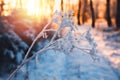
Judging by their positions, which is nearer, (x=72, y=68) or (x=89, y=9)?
(x=72, y=68)

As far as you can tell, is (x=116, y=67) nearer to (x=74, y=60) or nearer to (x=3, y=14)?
(x=74, y=60)

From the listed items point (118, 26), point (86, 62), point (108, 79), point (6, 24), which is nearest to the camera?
point (108, 79)

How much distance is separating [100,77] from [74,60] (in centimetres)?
256

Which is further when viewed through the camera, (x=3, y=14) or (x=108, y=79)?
(x=3, y=14)

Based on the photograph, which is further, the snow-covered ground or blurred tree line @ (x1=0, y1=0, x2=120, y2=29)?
blurred tree line @ (x1=0, y1=0, x2=120, y2=29)

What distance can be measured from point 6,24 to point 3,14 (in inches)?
35.5

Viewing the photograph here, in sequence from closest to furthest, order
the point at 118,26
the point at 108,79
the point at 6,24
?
the point at 108,79
the point at 6,24
the point at 118,26

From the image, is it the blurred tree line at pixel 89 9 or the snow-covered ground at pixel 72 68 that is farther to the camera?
the blurred tree line at pixel 89 9

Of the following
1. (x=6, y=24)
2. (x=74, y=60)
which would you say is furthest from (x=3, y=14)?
(x=74, y=60)

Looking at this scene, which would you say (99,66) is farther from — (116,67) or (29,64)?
(29,64)

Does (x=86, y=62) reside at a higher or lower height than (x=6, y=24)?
lower

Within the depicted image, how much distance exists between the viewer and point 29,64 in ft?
44.1

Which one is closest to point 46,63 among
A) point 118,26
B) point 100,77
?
point 100,77

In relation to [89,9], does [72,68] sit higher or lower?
higher
